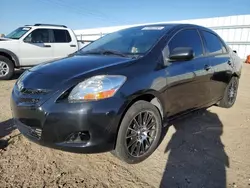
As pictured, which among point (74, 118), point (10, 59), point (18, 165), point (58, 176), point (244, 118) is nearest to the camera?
point (74, 118)

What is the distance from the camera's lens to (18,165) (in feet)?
8.32

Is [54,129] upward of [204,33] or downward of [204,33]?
downward

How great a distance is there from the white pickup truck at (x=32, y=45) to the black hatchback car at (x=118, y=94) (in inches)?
205

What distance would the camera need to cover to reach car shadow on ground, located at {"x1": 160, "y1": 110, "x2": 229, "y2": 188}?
2391 millimetres

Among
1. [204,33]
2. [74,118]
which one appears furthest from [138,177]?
[204,33]

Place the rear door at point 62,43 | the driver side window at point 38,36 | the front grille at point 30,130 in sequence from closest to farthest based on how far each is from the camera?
the front grille at point 30,130 → the driver side window at point 38,36 → the rear door at point 62,43

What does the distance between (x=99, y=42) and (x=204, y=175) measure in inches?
103

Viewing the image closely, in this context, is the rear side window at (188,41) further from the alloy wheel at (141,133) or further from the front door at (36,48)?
the front door at (36,48)

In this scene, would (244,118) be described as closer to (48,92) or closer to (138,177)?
(138,177)

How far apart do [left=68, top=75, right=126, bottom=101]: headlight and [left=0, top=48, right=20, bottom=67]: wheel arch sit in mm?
6254

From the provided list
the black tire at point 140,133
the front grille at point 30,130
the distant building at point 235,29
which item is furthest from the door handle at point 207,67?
the distant building at point 235,29

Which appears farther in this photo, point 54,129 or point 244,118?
point 244,118

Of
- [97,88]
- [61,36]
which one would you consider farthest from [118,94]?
[61,36]

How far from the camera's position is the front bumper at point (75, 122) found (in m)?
2.19
